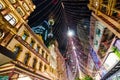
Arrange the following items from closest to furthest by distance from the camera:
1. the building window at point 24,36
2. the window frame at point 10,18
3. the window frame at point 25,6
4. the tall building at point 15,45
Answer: the tall building at point 15,45, the window frame at point 10,18, the building window at point 24,36, the window frame at point 25,6

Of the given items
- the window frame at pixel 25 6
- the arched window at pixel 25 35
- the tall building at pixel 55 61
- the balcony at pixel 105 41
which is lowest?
the tall building at pixel 55 61

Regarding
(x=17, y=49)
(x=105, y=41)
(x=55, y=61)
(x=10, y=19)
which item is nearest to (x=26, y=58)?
(x=17, y=49)

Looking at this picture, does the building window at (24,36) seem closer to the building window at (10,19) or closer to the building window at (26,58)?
the building window at (26,58)

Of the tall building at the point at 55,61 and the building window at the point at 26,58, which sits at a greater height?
the building window at the point at 26,58

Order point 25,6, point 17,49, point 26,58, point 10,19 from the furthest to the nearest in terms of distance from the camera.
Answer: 1. point 25,6
2. point 26,58
3. point 17,49
4. point 10,19

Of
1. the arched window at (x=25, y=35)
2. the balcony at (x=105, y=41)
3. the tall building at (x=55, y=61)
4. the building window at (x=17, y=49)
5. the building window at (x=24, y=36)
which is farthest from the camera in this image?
the tall building at (x=55, y=61)

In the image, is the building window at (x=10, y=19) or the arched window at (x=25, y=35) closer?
the building window at (x=10, y=19)

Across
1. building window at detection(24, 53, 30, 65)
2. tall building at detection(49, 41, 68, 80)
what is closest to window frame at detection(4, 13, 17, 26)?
building window at detection(24, 53, 30, 65)

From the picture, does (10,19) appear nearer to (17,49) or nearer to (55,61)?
(17,49)

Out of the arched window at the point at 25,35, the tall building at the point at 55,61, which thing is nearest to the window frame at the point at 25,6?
the arched window at the point at 25,35

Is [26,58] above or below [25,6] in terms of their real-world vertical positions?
below

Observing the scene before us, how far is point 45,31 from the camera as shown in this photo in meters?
37.5

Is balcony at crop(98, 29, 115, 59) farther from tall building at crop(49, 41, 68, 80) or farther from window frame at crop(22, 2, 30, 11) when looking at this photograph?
window frame at crop(22, 2, 30, 11)

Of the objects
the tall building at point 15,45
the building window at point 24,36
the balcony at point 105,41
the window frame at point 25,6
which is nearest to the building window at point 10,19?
the tall building at point 15,45
